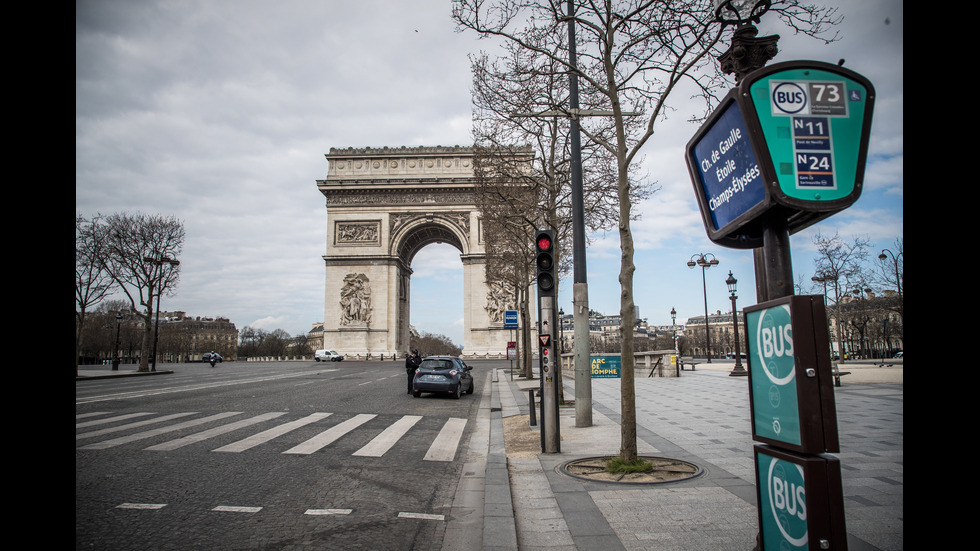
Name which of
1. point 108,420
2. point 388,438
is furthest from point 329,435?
point 108,420

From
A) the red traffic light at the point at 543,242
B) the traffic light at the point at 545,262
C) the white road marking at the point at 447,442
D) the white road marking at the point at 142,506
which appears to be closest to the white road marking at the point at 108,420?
the white road marking at the point at 142,506

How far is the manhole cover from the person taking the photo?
5852 mm

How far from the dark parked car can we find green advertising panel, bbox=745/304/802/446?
14.7m

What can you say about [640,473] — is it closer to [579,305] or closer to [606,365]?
[579,305]

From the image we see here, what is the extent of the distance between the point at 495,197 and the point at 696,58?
12226mm

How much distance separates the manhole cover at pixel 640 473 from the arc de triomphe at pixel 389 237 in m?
44.9

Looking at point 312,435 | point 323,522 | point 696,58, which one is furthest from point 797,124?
point 312,435

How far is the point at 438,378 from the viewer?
17156 millimetres

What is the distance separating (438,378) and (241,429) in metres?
7.90

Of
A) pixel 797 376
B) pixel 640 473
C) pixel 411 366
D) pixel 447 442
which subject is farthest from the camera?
pixel 411 366

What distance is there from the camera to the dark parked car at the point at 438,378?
1697 cm

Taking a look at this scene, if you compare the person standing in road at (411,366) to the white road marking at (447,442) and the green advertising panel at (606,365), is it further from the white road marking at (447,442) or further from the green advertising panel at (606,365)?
the green advertising panel at (606,365)

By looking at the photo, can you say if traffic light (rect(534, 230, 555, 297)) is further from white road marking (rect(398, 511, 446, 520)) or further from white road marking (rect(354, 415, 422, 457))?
white road marking (rect(398, 511, 446, 520))
